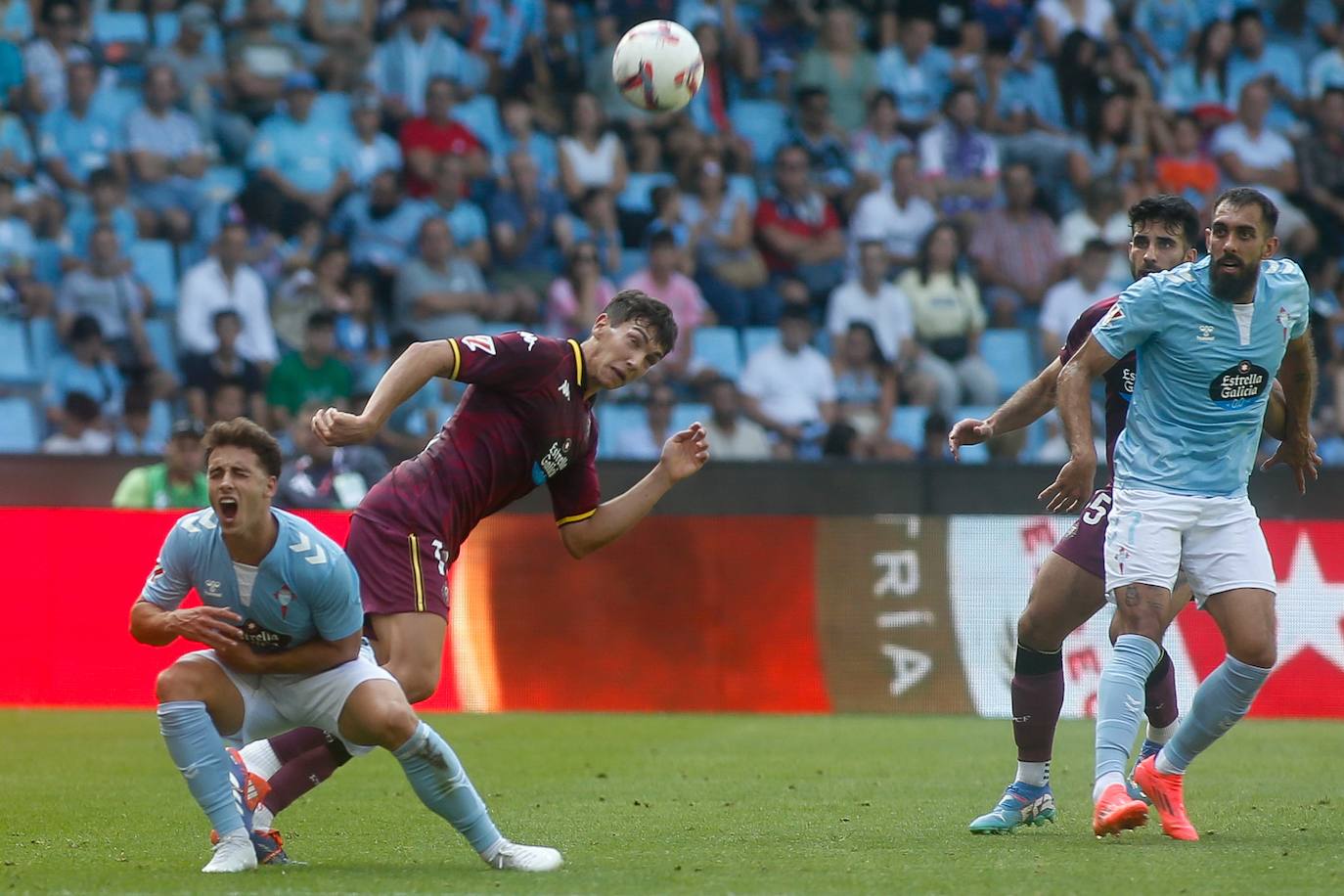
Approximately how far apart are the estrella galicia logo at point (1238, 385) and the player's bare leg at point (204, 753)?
365 centimetres

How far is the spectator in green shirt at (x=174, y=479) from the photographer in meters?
12.5

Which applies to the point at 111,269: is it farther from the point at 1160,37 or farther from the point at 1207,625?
the point at 1160,37

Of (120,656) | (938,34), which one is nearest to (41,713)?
(120,656)

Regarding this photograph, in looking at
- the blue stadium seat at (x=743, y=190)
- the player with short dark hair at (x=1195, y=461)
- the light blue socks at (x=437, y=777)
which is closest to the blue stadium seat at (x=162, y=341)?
the blue stadium seat at (x=743, y=190)

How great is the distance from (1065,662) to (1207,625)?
3.22 feet

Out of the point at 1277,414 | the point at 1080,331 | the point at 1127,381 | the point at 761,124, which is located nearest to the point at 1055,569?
the point at 1127,381

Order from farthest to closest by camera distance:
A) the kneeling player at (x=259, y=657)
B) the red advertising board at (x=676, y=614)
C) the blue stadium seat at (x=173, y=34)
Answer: the blue stadium seat at (x=173, y=34)
the red advertising board at (x=676, y=614)
the kneeling player at (x=259, y=657)

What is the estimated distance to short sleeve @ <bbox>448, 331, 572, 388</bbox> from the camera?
6.45 metres

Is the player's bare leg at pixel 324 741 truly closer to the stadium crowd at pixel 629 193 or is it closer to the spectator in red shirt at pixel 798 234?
the stadium crowd at pixel 629 193

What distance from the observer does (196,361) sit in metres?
14.7

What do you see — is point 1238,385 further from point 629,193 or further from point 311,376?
point 629,193

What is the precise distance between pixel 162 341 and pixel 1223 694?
36.1ft

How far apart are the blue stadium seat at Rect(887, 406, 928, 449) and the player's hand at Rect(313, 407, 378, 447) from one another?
9704 millimetres

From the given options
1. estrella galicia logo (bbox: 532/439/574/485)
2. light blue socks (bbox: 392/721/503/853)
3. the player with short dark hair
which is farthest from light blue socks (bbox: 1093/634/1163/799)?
light blue socks (bbox: 392/721/503/853)
